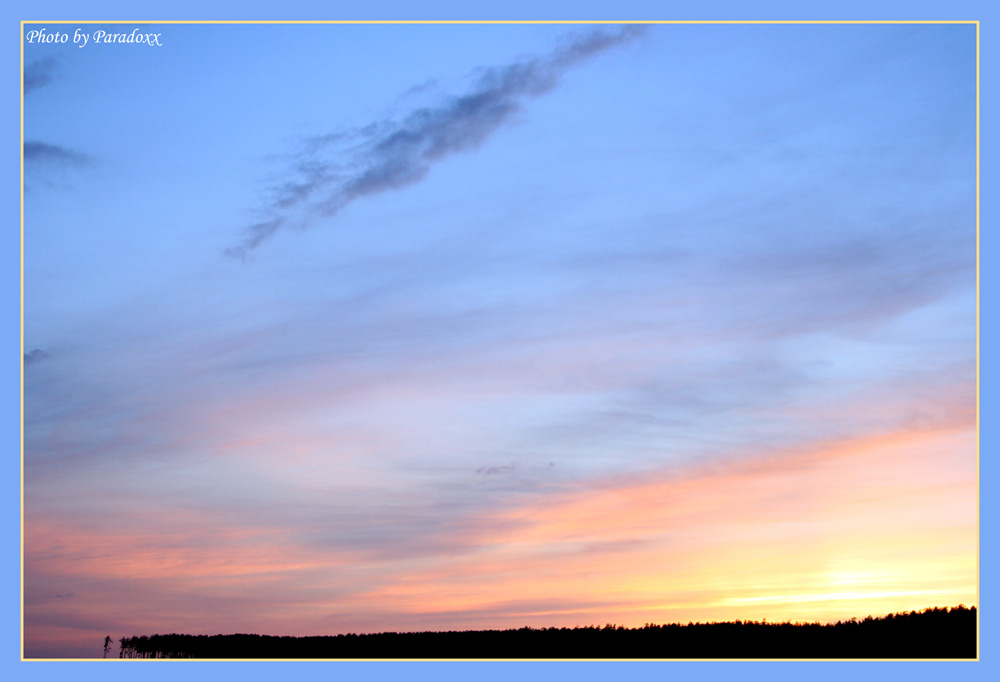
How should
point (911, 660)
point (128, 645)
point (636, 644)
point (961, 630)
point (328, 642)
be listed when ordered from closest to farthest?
point (911, 660)
point (961, 630)
point (636, 644)
point (328, 642)
point (128, 645)

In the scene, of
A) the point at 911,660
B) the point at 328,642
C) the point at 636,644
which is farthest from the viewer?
the point at 328,642

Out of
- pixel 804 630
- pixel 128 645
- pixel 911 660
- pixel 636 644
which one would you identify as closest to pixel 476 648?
pixel 636 644

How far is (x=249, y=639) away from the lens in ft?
193

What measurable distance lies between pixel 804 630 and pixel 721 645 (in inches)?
180

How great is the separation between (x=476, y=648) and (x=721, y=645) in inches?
566

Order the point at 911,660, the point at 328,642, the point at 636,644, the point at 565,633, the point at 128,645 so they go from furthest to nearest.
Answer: the point at 128,645 → the point at 328,642 → the point at 565,633 → the point at 636,644 → the point at 911,660

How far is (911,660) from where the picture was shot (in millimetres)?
40000

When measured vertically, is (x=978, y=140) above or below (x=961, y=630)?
above

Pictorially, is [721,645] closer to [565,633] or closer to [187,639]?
[565,633]

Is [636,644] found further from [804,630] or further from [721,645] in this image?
[804,630]

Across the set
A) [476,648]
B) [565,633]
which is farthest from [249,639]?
[565,633]

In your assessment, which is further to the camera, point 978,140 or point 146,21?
point 146,21

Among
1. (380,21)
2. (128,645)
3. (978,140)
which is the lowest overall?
(128,645)

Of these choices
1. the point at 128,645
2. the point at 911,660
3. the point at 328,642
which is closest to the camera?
the point at 911,660
